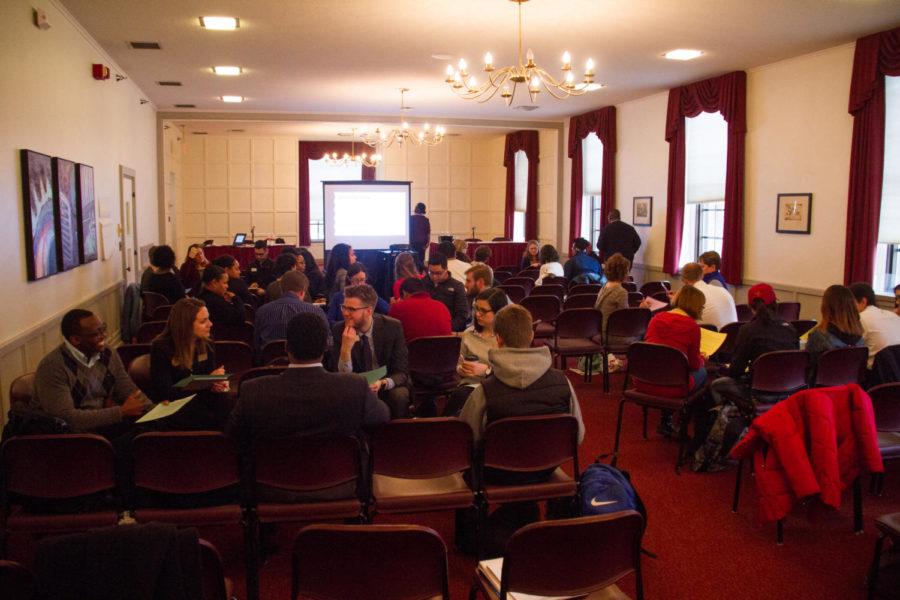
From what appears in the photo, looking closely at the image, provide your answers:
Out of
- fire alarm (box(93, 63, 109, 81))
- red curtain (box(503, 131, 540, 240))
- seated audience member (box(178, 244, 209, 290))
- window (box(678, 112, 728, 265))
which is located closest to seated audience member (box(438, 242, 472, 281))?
seated audience member (box(178, 244, 209, 290))

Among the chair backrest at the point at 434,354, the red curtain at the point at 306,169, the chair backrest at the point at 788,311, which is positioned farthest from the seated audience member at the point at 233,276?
the red curtain at the point at 306,169

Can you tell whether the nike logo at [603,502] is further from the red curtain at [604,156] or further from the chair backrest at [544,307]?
the red curtain at [604,156]

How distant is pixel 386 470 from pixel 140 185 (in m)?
10.0

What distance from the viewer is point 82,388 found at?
3.75 meters

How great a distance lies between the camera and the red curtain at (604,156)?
13.6 meters

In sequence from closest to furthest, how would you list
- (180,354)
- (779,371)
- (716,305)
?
(180,354)
(779,371)
(716,305)

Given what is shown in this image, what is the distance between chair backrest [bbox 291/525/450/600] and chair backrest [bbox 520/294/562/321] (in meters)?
5.63

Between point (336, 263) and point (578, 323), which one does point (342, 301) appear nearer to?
point (336, 263)

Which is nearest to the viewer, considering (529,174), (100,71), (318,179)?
(100,71)

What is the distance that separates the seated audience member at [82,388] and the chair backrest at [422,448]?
1.37m

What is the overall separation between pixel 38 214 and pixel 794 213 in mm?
8315

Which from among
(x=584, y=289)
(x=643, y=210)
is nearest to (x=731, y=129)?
(x=643, y=210)

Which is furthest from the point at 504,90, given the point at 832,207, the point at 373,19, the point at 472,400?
the point at 472,400

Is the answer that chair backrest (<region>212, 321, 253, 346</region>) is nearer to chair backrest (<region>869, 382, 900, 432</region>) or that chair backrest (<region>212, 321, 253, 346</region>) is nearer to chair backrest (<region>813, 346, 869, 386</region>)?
chair backrest (<region>813, 346, 869, 386</region>)
